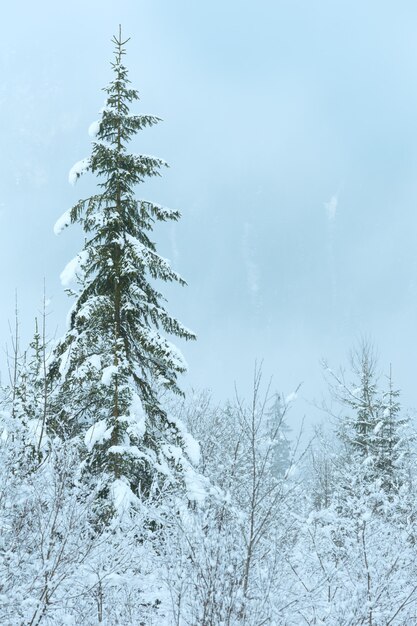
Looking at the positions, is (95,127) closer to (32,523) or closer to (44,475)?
(44,475)

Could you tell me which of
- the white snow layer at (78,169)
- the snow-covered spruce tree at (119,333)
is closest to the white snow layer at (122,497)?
the snow-covered spruce tree at (119,333)

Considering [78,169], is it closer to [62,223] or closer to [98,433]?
[62,223]

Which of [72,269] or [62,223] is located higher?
[62,223]

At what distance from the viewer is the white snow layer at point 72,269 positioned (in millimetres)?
12645

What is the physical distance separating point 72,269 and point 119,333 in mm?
1908

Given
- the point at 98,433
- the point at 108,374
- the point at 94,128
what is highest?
the point at 94,128

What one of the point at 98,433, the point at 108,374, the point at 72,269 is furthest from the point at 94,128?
the point at 98,433

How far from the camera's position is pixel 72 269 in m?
12.8

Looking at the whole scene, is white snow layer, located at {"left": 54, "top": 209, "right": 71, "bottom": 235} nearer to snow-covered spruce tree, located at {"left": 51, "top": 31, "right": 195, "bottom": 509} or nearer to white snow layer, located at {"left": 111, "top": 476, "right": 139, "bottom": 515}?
snow-covered spruce tree, located at {"left": 51, "top": 31, "right": 195, "bottom": 509}

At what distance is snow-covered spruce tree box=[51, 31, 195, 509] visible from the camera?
12.5 metres

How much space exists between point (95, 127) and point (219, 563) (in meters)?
11.0

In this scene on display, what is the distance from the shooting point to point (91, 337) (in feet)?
43.6

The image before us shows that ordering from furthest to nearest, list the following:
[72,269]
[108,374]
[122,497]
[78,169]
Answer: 1. [78,169]
2. [72,269]
3. [108,374]
4. [122,497]

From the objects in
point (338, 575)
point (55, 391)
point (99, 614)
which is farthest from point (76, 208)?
point (338, 575)
